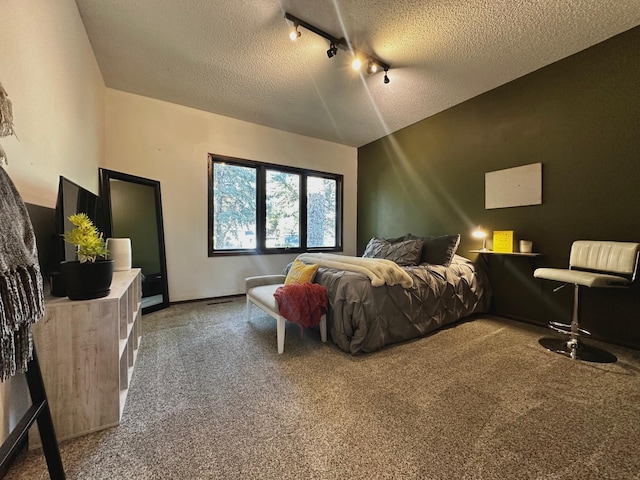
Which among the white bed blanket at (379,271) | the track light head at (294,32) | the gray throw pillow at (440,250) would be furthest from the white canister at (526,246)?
the track light head at (294,32)

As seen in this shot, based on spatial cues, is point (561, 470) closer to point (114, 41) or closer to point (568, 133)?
point (568, 133)

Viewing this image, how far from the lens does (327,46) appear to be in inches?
98.6

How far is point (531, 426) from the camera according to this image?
4.44ft

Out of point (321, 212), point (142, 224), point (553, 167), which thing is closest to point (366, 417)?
point (553, 167)

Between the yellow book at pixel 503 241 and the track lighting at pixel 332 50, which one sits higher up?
the track lighting at pixel 332 50

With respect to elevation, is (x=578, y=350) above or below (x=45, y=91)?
below

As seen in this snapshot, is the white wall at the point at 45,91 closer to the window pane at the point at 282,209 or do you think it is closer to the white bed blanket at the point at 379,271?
the white bed blanket at the point at 379,271

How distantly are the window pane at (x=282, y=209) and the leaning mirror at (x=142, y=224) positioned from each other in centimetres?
157

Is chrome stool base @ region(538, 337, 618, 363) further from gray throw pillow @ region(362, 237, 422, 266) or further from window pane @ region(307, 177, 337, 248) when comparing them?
window pane @ region(307, 177, 337, 248)

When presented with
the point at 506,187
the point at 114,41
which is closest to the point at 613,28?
the point at 506,187

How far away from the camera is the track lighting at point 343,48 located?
2181 millimetres

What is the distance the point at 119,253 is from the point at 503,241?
12.4ft

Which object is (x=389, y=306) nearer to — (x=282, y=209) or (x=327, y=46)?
→ (x=327, y=46)

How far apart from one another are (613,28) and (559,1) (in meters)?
0.77
